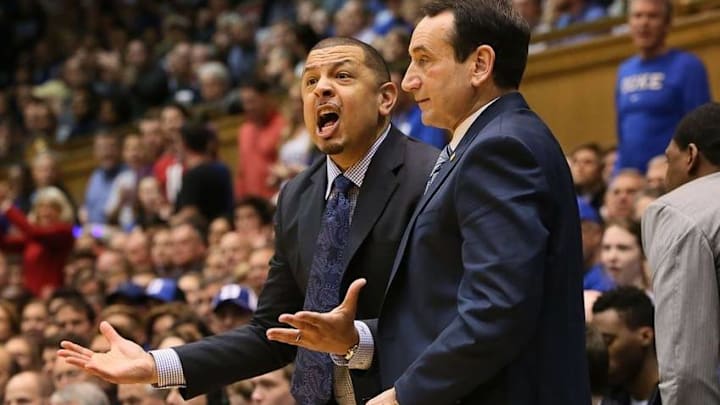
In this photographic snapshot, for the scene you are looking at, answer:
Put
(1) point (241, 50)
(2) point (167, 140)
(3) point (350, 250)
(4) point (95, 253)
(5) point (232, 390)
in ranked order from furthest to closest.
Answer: (1) point (241, 50) < (2) point (167, 140) < (4) point (95, 253) < (5) point (232, 390) < (3) point (350, 250)

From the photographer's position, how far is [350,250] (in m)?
3.72

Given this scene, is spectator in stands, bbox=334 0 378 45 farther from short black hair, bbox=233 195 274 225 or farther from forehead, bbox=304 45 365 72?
forehead, bbox=304 45 365 72

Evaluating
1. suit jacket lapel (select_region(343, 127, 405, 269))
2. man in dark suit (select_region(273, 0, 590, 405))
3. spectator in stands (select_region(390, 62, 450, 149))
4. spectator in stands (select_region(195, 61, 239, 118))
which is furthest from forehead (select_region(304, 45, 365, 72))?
spectator in stands (select_region(195, 61, 239, 118))

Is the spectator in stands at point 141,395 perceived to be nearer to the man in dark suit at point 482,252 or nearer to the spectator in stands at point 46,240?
the man in dark suit at point 482,252

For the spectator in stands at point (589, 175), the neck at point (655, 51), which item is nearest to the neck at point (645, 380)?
the spectator in stands at point (589, 175)

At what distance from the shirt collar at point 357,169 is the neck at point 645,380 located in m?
1.66

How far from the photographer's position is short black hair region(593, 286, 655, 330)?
16.7 ft

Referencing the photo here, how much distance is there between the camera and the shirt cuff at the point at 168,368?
3.72 metres

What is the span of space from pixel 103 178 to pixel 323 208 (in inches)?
373

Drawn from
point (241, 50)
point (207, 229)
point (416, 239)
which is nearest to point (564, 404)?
point (416, 239)

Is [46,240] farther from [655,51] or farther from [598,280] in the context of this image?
[598,280]

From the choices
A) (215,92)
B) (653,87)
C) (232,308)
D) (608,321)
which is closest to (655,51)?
(653,87)

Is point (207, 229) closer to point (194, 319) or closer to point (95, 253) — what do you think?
point (95, 253)

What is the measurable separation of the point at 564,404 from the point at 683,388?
0.55 m
